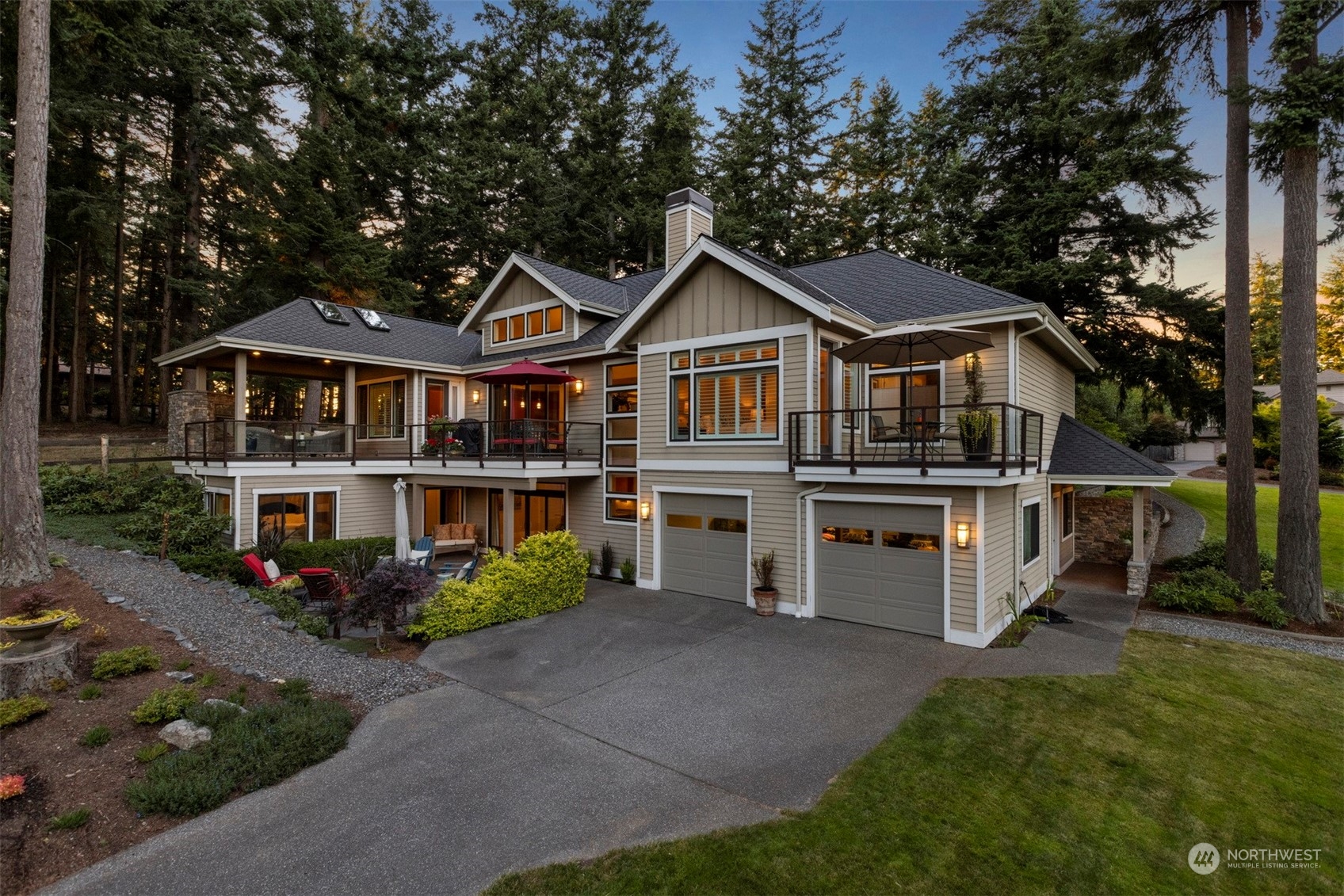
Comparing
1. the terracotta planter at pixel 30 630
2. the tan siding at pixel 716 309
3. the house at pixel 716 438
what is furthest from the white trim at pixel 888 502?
the terracotta planter at pixel 30 630

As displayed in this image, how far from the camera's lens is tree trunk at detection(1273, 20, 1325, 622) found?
9875mm

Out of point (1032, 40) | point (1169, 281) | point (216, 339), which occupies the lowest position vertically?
point (216, 339)

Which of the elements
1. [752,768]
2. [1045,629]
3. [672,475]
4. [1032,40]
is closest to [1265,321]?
[1032,40]

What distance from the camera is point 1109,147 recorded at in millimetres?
17000

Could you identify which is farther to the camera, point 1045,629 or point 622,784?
point 1045,629

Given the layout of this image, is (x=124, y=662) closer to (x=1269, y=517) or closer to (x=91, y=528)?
(x=91, y=528)

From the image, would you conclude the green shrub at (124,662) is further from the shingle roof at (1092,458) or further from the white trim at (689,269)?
the shingle roof at (1092,458)

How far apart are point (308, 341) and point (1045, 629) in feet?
59.4

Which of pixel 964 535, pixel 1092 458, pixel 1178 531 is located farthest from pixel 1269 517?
pixel 964 535

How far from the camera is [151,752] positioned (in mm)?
5008

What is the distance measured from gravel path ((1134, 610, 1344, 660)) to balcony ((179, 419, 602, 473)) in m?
11.6

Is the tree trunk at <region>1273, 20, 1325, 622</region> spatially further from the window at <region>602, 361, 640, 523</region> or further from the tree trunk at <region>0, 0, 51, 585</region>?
the tree trunk at <region>0, 0, 51, 585</region>

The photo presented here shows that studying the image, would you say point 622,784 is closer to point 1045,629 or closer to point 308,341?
point 1045,629

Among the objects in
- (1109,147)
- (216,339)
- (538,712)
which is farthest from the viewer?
(1109,147)
